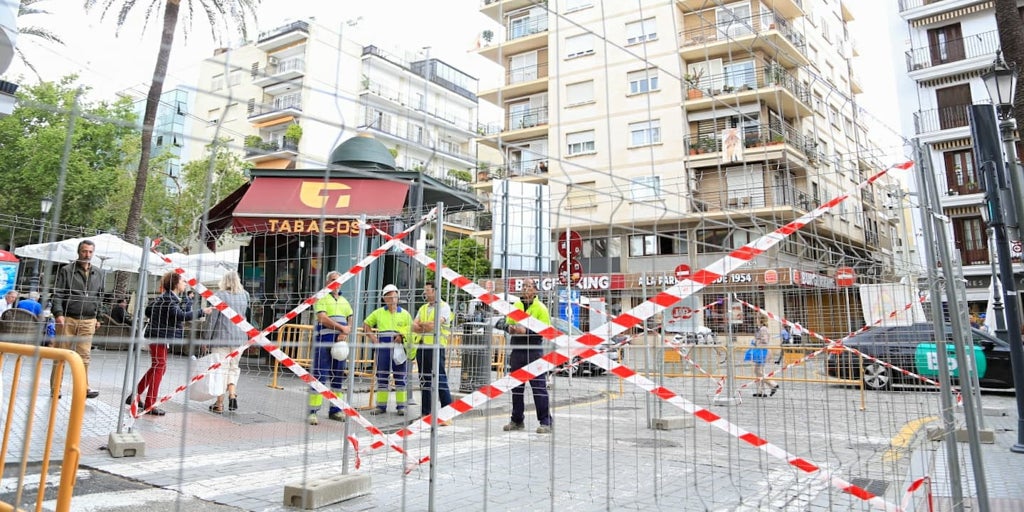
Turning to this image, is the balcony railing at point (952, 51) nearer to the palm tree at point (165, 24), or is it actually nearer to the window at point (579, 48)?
the window at point (579, 48)

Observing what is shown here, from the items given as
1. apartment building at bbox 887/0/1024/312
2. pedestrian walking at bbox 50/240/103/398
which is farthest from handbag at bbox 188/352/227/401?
apartment building at bbox 887/0/1024/312

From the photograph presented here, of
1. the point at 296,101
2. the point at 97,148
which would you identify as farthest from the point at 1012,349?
the point at 97,148

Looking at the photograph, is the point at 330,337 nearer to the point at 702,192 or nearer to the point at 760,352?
the point at 702,192

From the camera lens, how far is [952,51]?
30.0 metres

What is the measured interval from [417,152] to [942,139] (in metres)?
33.5

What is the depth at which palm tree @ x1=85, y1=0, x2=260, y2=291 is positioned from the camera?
8.37 ft

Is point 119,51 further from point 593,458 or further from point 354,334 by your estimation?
point 593,458

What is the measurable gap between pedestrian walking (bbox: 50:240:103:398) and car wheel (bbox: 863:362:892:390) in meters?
10.8

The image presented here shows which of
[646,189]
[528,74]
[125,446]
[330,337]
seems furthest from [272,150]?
[528,74]

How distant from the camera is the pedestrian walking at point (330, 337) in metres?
5.79

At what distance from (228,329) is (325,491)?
3692 millimetres

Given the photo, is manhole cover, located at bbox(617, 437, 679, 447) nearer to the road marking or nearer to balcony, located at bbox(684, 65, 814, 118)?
the road marking

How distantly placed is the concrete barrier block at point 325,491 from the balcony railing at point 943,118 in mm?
33077

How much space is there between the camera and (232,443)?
604 centimetres
